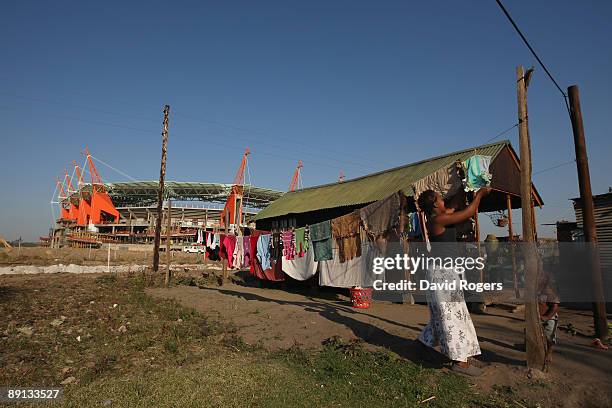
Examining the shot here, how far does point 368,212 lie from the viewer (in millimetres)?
9102

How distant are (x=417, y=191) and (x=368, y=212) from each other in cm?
182

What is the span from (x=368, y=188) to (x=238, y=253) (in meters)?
6.30

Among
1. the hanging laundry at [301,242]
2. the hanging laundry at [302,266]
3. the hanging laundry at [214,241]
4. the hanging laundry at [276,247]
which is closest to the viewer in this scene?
the hanging laundry at [301,242]

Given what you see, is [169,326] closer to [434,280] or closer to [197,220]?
[434,280]

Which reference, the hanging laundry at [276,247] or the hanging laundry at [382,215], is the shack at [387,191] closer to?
the hanging laundry at [382,215]

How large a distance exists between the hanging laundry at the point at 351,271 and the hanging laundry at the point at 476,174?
3.35m

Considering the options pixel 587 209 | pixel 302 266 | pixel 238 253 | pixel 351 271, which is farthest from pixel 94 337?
pixel 587 209

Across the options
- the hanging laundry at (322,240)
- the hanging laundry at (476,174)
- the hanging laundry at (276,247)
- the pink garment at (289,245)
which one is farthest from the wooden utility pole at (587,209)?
the hanging laundry at (276,247)

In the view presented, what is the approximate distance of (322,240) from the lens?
1105 centimetres

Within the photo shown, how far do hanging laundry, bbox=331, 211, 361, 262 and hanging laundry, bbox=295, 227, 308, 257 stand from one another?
1734 mm

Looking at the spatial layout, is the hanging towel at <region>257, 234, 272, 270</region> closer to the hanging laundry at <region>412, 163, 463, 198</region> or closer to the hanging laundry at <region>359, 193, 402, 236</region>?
the hanging laundry at <region>359, 193, 402, 236</region>

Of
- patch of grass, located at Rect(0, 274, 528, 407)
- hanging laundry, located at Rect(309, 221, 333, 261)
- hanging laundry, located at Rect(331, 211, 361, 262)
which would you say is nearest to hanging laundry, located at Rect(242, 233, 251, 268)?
hanging laundry, located at Rect(309, 221, 333, 261)

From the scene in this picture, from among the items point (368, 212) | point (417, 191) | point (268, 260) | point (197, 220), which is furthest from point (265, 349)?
point (197, 220)

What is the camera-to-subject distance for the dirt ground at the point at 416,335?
4.62m
